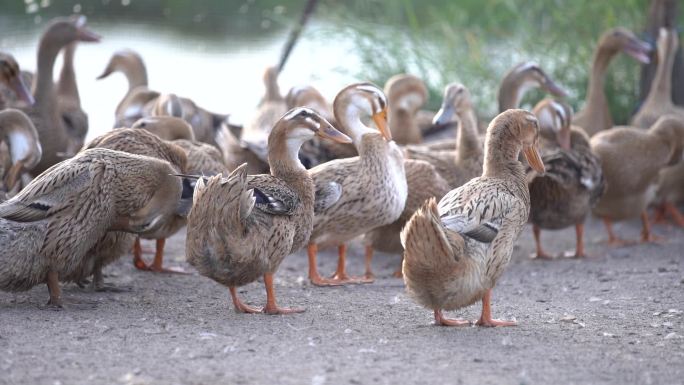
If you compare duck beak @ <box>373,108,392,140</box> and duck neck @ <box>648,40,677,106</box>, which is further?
duck neck @ <box>648,40,677,106</box>

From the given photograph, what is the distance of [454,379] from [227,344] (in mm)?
1188

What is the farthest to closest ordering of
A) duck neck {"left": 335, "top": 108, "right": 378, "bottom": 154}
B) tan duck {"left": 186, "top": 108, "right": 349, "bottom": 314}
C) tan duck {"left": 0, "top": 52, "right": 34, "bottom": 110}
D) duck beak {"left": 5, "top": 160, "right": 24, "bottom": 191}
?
1. tan duck {"left": 0, "top": 52, "right": 34, "bottom": 110}
2. duck neck {"left": 335, "top": 108, "right": 378, "bottom": 154}
3. duck beak {"left": 5, "top": 160, "right": 24, "bottom": 191}
4. tan duck {"left": 186, "top": 108, "right": 349, "bottom": 314}

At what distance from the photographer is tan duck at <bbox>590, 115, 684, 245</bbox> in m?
9.48

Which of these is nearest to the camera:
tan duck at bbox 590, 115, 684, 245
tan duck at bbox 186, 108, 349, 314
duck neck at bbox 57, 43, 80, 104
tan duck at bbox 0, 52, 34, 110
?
tan duck at bbox 186, 108, 349, 314

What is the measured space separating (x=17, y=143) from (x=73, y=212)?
1.85 m

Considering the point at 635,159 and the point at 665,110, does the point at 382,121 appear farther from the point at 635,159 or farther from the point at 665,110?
the point at 665,110

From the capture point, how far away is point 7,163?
808 centimetres

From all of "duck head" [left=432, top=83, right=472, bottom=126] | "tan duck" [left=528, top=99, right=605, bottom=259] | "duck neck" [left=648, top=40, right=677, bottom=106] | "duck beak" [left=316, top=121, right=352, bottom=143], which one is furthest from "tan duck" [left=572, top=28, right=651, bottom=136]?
"duck beak" [left=316, top=121, right=352, bottom=143]

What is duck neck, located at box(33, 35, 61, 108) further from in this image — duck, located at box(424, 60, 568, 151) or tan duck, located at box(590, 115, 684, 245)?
tan duck, located at box(590, 115, 684, 245)

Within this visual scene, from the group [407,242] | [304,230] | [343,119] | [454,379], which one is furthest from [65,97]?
[454,379]

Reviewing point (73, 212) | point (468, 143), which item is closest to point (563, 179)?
→ point (468, 143)

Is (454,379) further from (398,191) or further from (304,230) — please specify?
(398,191)

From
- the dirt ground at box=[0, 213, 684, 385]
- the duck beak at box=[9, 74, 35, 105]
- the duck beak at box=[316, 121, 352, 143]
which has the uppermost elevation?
the duck beak at box=[9, 74, 35, 105]

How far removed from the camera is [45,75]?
966cm
